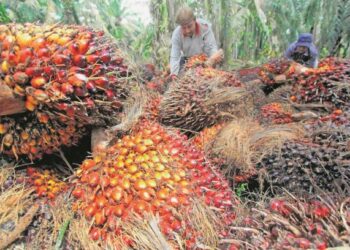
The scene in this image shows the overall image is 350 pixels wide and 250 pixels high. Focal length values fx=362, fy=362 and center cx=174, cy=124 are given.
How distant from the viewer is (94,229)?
132 cm

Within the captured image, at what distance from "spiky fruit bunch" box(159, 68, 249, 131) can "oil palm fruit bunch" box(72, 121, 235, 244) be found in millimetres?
817

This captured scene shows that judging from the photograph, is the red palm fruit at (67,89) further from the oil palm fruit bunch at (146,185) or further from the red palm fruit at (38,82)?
the oil palm fruit bunch at (146,185)

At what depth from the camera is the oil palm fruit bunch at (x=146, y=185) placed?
4.28ft

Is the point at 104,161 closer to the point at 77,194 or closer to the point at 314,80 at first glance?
the point at 77,194

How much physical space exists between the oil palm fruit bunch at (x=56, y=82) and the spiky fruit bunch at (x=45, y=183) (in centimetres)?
12

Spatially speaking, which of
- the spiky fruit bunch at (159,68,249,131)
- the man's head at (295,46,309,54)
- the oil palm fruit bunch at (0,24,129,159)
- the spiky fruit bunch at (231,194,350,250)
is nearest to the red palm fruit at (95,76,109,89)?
the oil palm fruit bunch at (0,24,129,159)

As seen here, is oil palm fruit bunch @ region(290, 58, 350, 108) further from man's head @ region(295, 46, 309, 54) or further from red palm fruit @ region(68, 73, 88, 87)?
red palm fruit @ region(68, 73, 88, 87)

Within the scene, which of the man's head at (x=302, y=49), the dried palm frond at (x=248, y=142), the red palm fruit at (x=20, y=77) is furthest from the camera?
the man's head at (x=302, y=49)

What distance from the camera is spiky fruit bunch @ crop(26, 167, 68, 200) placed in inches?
63.6

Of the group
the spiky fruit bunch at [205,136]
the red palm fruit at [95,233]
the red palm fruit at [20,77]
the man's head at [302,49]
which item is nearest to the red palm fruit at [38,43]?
the red palm fruit at [20,77]

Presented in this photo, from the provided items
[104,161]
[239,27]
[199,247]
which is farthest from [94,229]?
[239,27]

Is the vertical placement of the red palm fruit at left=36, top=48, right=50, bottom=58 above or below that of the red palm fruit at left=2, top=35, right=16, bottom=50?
below

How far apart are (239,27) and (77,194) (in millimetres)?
7711

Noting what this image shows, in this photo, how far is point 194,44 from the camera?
14.1 ft
